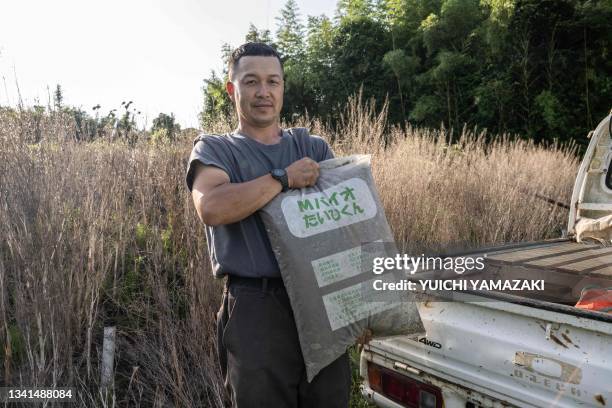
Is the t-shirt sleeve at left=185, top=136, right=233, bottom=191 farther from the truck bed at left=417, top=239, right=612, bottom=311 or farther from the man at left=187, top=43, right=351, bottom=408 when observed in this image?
the truck bed at left=417, top=239, right=612, bottom=311

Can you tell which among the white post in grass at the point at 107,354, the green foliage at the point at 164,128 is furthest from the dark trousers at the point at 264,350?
the green foliage at the point at 164,128

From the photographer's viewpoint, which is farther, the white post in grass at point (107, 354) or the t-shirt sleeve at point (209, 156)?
the white post in grass at point (107, 354)

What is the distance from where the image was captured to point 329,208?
1.53m

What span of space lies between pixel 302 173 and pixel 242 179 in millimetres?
232

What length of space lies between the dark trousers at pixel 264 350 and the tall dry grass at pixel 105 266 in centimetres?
103

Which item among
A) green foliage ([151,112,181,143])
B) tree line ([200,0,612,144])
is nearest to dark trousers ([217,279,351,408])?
green foliage ([151,112,181,143])

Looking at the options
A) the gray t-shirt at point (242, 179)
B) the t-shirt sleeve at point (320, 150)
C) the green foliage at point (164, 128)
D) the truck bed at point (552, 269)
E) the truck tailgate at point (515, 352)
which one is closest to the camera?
the truck tailgate at point (515, 352)

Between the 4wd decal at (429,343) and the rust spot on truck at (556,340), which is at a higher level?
the rust spot on truck at (556,340)

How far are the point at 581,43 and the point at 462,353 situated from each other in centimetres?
1826

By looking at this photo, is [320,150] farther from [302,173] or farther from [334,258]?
[334,258]

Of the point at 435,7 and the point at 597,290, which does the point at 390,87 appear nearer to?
the point at 435,7

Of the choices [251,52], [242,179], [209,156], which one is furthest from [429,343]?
[251,52]

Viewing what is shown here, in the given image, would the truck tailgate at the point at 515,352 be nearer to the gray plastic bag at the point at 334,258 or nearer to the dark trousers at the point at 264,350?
the gray plastic bag at the point at 334,258

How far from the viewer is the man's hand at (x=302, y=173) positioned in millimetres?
1490
